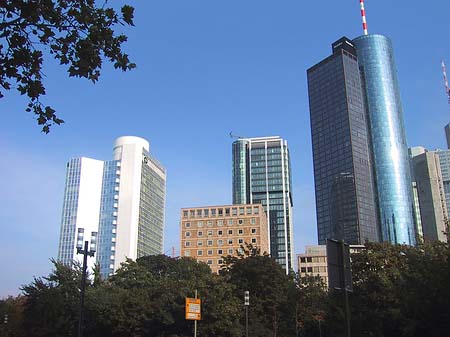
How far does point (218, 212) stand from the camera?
462ft

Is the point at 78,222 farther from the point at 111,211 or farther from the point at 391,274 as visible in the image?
the point at 391,274

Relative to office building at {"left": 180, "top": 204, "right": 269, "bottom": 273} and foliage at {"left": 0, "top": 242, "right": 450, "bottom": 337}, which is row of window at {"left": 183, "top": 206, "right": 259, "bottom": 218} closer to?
office building at {"left": 180, "top": 204, "right": 269, "bottom": 273}

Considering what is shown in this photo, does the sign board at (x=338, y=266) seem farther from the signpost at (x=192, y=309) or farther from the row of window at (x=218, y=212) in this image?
the row of window at (x=218, y=212)

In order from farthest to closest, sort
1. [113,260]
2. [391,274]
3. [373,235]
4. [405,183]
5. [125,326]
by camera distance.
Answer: [405,183] → [373,235] → [113,260] → [125,326] → [391,274]

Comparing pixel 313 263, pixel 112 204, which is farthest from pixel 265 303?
pixel 112 204

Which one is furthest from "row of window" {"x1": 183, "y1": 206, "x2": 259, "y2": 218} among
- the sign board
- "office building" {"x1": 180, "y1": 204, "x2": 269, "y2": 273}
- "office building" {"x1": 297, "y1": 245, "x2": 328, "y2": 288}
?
the sign board

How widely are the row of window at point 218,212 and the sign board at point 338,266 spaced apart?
128500 millimetres

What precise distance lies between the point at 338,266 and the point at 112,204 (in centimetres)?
15681

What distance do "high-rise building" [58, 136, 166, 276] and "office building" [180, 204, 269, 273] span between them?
27.1 meters

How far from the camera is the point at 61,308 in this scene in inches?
1781

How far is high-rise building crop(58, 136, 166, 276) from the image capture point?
158m

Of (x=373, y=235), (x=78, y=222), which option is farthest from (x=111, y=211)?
(x=373, y=235)

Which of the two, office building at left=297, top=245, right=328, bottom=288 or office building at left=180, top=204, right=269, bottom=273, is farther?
office building at left=297, top=245, right=328, bottom=288

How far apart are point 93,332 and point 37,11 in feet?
140
